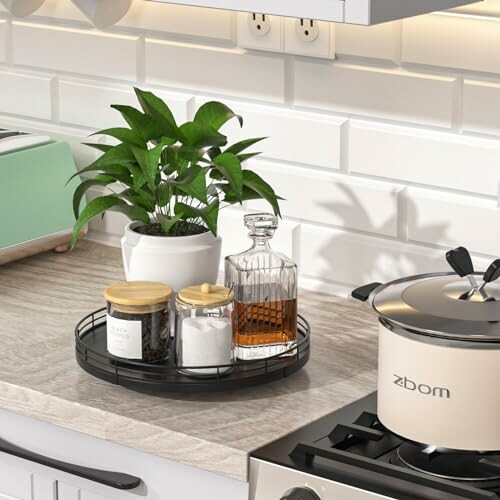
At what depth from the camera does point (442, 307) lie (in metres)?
1.60

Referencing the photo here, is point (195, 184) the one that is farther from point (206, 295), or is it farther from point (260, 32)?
point (260, 32)

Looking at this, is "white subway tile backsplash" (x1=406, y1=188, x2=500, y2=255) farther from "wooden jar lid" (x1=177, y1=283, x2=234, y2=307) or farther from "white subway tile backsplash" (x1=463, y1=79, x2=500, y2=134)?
"wooden jar lid" (x1=177, y1=283, x2=234, y2=307)

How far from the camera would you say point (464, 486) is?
1.54 metres

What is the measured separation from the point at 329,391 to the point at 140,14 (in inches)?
35.8

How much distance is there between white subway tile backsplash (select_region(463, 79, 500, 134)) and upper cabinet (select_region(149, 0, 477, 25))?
0.23 meters

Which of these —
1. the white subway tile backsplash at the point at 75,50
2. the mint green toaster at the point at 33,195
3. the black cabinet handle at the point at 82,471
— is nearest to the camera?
the black cabinet handle at the point at 82,471

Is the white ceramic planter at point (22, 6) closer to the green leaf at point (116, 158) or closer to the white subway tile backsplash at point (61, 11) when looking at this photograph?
the white subway tile backsplash at point (61, 11)

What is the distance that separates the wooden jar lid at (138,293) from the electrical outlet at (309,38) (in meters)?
0.53

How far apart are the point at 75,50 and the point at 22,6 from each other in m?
0.13

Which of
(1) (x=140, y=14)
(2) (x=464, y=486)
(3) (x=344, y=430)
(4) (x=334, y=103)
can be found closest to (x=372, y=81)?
(4) (x=334, y=103)

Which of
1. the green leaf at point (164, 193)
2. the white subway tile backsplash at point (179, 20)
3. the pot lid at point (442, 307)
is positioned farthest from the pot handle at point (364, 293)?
the white subway tile backsplash at point (179, 20)

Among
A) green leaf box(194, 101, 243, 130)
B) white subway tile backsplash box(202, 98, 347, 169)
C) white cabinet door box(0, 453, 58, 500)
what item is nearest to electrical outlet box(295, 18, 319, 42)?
white subway tile backsplash box(202, 98, 347, 169)

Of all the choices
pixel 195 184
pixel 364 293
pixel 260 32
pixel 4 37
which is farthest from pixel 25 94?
pixel 364 293

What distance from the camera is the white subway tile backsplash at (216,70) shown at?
229cm
